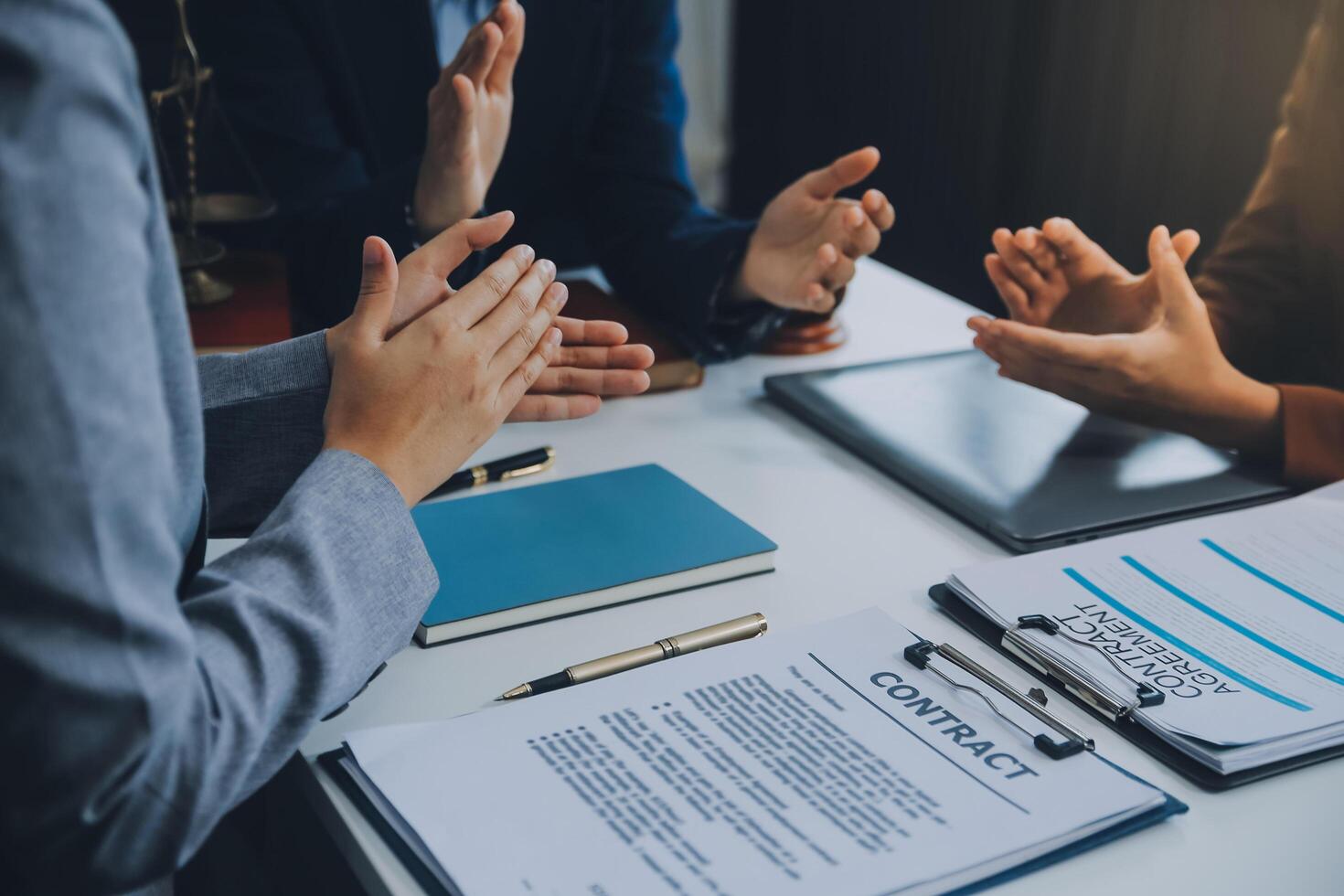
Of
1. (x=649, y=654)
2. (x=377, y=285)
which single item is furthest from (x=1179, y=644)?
(x=377, y=285)

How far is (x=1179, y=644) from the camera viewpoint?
780mm

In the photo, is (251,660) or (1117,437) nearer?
(251,660)

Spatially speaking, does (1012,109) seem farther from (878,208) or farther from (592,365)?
(592,365)

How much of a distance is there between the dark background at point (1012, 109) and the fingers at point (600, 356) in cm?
80

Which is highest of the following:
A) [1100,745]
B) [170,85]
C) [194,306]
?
[170,85]

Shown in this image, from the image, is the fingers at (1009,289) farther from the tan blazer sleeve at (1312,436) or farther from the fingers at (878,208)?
the tan blazer sleeve at (1312,436)

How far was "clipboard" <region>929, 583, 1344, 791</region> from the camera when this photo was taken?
2.20 ft

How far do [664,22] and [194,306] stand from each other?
73 centimetres

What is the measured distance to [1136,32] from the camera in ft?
→ 5.82

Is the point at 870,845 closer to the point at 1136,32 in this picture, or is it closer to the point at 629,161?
the point at 629,161

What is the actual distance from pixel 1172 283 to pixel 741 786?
0.70 m

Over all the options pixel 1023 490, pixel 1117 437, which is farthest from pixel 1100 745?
→ pixel 1117 437

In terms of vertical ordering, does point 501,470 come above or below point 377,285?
below

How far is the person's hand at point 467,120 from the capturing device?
3.93ft
